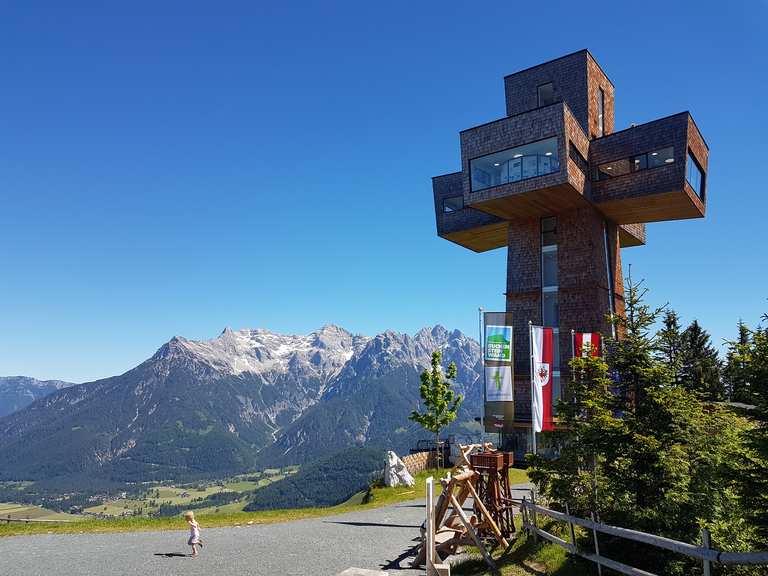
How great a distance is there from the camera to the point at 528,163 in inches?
1571

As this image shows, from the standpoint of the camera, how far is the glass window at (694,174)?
128ft

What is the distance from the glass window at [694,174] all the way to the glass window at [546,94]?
42.6 feet

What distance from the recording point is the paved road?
60.5 feet

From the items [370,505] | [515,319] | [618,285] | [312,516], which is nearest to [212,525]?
[312,516]

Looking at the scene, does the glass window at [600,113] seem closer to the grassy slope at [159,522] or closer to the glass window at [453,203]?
the glass window at [453,203]

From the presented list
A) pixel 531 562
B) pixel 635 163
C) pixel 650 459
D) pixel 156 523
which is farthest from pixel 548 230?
pixel 156 523

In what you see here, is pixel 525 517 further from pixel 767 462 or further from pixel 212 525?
pixel 212 525

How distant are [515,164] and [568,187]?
175 inches

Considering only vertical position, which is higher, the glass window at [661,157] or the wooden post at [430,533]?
the glass window at [661,157]

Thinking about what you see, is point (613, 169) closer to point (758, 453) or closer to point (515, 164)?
point (515, 164)

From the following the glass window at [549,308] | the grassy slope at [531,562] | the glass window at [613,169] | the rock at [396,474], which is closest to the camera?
the grassy slope at [531,562]

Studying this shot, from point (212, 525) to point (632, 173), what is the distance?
37471 mm

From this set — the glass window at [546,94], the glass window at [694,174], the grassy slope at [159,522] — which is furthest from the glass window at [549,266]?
the grassy slope at [159,522]

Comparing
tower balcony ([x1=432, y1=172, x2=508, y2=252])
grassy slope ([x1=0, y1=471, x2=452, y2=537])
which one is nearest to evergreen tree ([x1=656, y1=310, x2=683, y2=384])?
grassy slope ([x1=0, y1=471, x2=452, y2=537])
